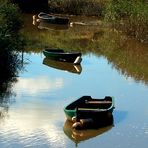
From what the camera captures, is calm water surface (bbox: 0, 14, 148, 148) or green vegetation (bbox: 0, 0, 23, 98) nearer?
calm water surface (bbox: 0, 14, 148, 148)

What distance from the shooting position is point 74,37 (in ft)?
117

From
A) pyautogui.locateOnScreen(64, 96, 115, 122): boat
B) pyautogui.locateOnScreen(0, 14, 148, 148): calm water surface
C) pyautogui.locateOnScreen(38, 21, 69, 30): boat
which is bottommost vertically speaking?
pyautogui.locateOnScreen(38, 21, 69, 30): boat

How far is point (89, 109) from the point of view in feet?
55.2

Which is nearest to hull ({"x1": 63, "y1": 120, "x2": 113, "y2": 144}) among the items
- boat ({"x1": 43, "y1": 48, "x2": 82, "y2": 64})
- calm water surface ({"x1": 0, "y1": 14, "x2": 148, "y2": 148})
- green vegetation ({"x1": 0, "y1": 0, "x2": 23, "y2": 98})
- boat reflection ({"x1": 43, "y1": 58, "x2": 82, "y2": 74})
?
calm water surface ({"x1": 0, "y1": 14, "x2": 148, "y2": 148})

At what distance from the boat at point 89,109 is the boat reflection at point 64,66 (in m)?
6.97

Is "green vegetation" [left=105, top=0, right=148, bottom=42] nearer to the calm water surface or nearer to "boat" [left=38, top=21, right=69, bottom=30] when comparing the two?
"boat" [left=38, top=21, right=69, bottom=30]

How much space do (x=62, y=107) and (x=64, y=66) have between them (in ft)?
25.6

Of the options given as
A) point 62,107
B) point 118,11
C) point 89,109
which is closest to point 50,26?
point 118,11

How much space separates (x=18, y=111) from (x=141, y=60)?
11847mm

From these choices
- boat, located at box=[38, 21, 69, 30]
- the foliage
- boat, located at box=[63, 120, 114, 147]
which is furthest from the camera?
the foliage

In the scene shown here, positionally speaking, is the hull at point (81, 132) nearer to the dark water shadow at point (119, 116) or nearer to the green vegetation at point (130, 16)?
the dark water shadow at point (119, 116)

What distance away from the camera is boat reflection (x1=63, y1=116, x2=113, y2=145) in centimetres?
1598

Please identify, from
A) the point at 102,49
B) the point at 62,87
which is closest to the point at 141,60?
the point at 102,49

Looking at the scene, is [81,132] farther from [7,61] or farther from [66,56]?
[66,56]
